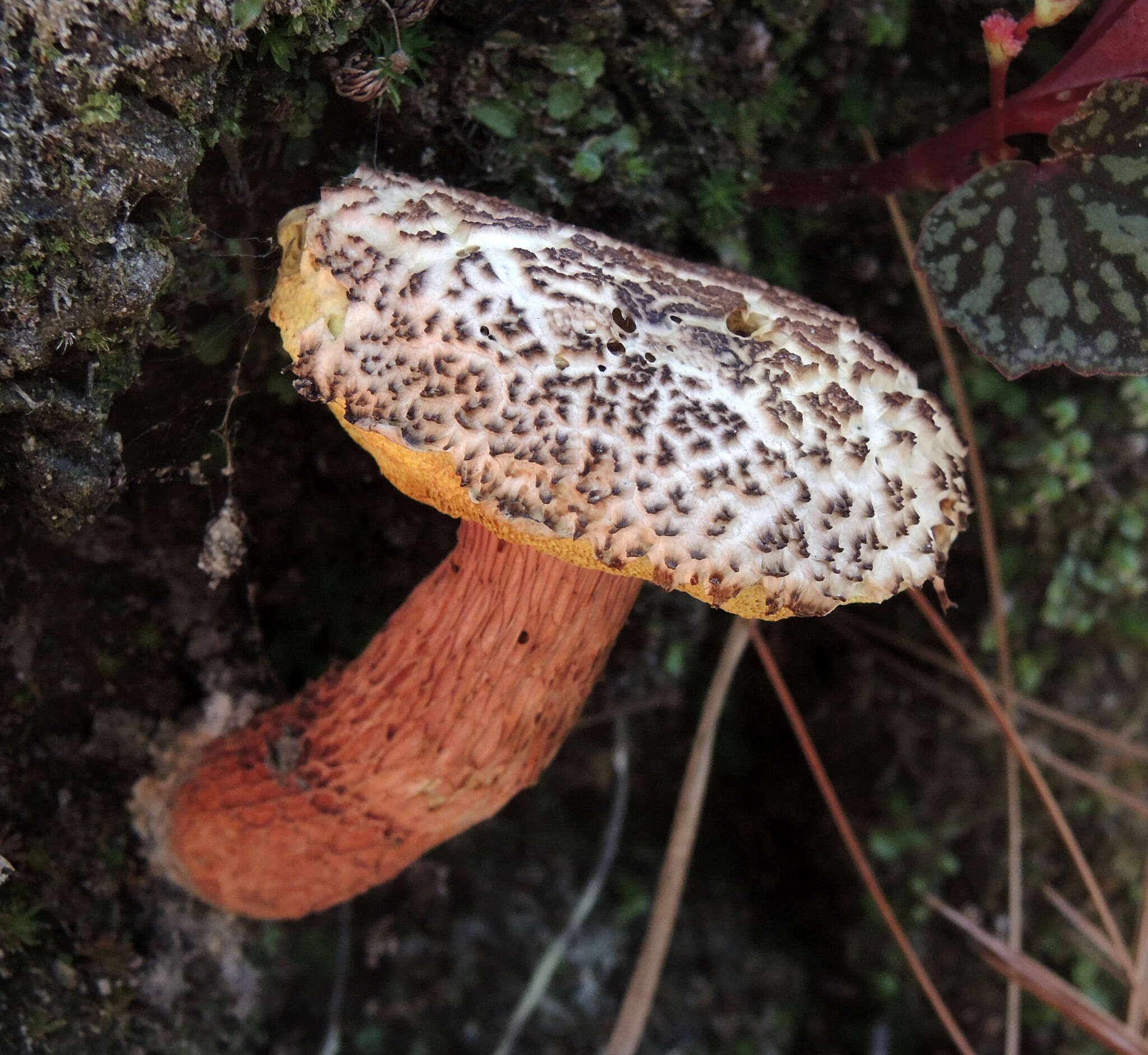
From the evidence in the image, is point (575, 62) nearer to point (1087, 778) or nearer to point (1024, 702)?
point (1024, 702)

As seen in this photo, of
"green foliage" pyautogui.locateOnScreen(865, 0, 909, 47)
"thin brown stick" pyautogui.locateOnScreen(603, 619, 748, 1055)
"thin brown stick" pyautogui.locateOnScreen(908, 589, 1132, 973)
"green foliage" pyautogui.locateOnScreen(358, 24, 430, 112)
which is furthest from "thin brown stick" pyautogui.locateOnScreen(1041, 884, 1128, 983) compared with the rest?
"green foliage" pyautogui.locateOnScreen(358, 24, 430, 112)

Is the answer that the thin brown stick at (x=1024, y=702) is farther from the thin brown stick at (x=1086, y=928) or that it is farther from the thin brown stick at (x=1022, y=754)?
the thin brown stick at (x=1086, y=928)

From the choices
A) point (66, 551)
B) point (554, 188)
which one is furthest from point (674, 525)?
point (66, 551)

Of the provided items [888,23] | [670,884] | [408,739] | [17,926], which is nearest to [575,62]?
[888,23]

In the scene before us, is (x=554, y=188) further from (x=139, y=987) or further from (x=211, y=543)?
(x=139, y=987)

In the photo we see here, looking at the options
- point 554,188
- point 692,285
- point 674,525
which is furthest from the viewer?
point 554,188

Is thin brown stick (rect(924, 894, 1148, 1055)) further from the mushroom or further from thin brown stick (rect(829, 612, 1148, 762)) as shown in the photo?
the mushroom

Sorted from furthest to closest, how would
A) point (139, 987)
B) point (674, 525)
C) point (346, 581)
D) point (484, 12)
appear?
point (346, 581) < point (139, 987) < point (484, 12) < point (674, 525)
